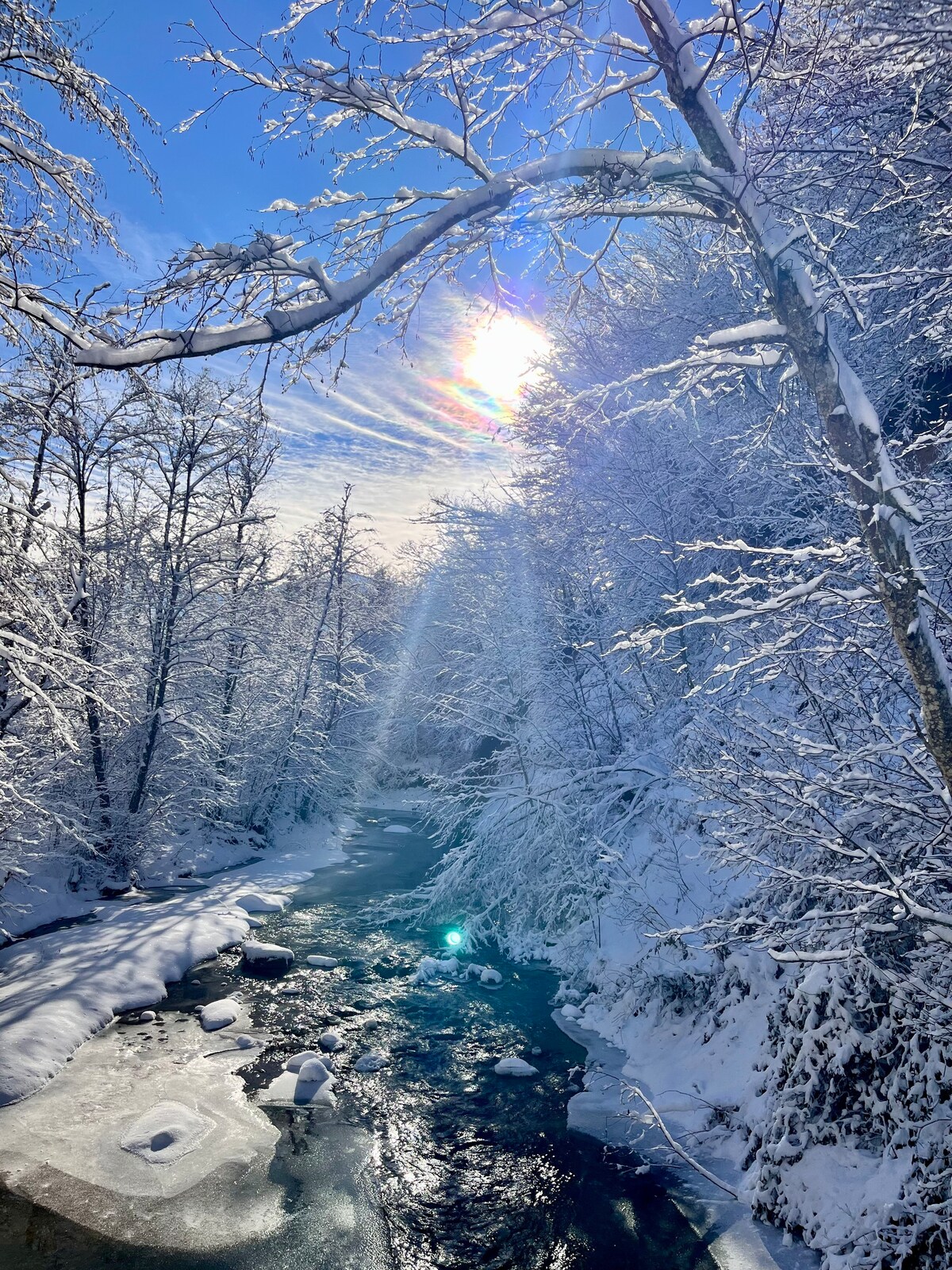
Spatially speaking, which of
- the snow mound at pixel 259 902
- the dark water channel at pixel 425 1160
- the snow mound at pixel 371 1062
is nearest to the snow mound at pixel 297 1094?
the dark water channel at pixel 425 1160

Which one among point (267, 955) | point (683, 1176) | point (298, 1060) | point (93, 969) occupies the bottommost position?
point (683, 1176)

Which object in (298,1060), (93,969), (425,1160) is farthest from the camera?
(93,969)

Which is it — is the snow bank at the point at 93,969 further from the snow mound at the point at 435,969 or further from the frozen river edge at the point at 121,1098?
the snow mound at the point at 435,969

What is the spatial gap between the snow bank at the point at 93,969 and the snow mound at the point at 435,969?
3604 millimetres

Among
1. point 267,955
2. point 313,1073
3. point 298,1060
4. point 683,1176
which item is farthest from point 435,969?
point 683,1176

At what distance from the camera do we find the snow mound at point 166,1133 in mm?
6242

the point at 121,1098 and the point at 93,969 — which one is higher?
the point at 93,969

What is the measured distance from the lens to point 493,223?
318 centimetres

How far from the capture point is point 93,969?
392 inches

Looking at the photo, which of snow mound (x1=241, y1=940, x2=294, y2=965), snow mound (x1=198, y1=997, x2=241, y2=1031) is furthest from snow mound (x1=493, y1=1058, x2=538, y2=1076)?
snow mound (x1=241, y1=940, x2=294, y2=965)

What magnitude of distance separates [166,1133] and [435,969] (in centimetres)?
511

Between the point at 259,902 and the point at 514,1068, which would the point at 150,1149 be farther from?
the point at 259,902

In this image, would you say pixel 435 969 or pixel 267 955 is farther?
pixel 267 955

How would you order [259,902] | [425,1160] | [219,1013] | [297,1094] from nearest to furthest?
[425,1160] < [297,1094] < [219,1013] < [259,902]
